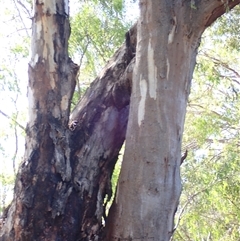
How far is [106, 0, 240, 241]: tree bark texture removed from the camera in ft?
6.05

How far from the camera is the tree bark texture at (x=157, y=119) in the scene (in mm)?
1845

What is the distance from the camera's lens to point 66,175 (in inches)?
77.0

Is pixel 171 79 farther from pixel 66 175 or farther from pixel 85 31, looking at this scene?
pixel 85 31

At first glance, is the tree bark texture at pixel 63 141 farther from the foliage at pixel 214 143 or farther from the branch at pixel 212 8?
the foliage at pixel 214 143

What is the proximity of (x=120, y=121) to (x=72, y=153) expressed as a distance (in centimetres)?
30

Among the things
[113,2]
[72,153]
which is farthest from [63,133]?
[113,2]

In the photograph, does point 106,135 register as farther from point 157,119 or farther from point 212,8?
point 212,8

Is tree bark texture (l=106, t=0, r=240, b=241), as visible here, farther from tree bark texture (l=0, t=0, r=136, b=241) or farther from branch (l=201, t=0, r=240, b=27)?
tree bark texture (l=0, t=0, r=136, b=241)

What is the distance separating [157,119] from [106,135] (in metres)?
0.35

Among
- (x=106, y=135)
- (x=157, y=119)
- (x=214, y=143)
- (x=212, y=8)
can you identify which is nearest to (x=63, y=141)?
(x=106, y=135)

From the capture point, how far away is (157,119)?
1.92 m

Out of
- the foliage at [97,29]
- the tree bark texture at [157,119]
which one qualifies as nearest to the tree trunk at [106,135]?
the tree bark texture at [157,119]

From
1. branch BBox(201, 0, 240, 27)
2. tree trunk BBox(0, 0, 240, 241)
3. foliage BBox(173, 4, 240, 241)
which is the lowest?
tree trunk BBox(0, 0, 240, 241)

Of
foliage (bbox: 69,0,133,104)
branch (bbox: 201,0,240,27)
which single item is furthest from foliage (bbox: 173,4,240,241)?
branch (bbox: 201,0,240,27)
